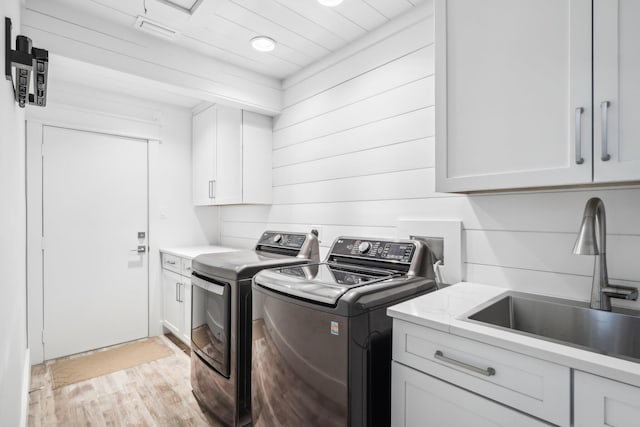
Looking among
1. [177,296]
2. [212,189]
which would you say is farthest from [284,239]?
[177,296]

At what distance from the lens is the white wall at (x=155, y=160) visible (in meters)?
2.79

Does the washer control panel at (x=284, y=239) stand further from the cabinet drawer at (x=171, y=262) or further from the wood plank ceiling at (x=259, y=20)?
the wood plank ceiling at (x=259, y=20)

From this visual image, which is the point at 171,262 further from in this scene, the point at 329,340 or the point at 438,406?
the point at 438,406

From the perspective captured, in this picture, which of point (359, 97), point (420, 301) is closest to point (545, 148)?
point (420, 301)

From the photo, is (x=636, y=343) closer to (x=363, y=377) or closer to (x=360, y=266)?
(x=363, y=377)

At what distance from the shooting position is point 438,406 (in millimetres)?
1121

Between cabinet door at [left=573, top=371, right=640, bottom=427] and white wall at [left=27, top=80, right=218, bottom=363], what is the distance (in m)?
3.45

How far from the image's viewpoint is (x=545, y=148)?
1.18m

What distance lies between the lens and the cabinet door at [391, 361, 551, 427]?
987 mm

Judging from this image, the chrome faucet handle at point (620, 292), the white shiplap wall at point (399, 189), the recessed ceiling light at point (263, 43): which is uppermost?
the recessed ceiling light at point (263, 43)

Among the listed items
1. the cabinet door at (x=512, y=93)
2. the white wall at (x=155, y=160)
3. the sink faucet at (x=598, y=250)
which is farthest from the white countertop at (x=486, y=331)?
the white wall at (x=155, y=160)

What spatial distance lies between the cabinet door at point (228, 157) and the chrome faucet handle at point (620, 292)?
7.93 feet

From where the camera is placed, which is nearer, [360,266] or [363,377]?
[363,377]

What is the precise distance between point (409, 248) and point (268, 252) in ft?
4.16
